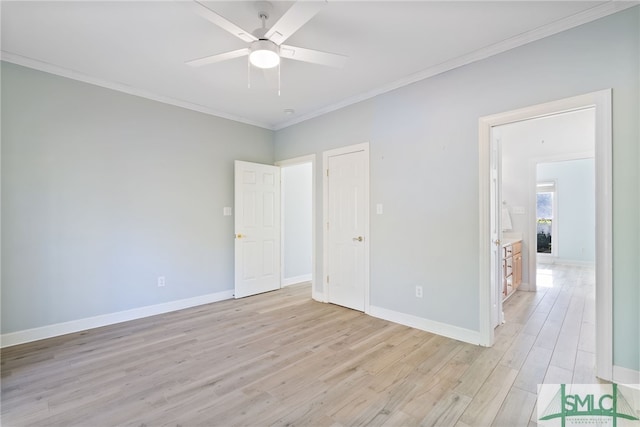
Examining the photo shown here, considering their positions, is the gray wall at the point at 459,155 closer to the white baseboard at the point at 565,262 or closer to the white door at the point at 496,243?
the white door at the point at 496,243

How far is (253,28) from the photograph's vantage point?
229 cm

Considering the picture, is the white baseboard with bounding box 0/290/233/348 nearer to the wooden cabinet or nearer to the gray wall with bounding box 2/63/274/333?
the gray wall with bounding box 2/63/274/333

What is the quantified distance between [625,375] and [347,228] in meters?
2.76

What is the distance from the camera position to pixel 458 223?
285 cm

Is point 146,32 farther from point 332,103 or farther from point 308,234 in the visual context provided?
point 308,234

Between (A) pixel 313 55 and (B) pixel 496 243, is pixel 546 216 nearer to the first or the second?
(B) pixel 496 243

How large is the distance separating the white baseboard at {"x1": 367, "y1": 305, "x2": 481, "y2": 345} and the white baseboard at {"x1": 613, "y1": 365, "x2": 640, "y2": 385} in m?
0.90

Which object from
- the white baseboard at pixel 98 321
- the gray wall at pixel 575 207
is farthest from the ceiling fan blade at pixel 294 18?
the gray wall at pixel 575 207

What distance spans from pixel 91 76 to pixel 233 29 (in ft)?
7.84

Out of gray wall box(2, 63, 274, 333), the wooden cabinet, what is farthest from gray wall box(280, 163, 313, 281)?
the wooden cabinet

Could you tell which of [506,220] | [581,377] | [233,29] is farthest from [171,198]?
[506,220]

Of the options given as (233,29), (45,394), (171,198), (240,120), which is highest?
(240,120)

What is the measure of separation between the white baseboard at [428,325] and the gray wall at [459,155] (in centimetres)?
6

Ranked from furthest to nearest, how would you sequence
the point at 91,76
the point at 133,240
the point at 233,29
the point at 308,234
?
the point at 308,234 → the point at 133,240 → the point at 91,76 → the point at 233,29
